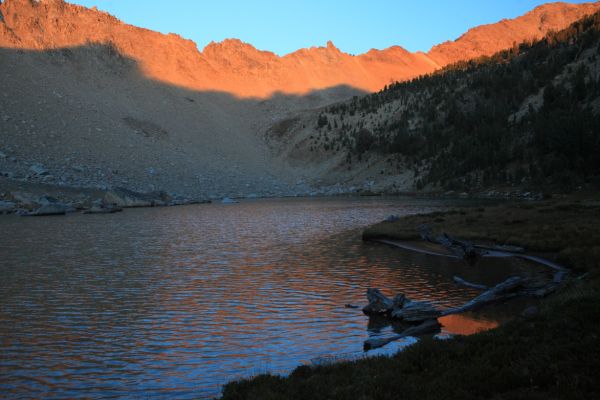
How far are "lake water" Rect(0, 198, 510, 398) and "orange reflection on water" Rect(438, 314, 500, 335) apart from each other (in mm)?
95

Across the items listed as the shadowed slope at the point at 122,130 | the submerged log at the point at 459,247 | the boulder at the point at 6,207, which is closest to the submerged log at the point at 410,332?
the submerged log at the point at 459,247

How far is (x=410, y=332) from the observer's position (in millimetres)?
15641

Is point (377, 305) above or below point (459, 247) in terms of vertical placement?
below

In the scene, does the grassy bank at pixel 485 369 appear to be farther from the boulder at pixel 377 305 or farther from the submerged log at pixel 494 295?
the boulder at pixel 377 305

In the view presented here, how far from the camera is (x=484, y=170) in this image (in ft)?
273

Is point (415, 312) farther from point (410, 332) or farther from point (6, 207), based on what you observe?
point (6, 207)

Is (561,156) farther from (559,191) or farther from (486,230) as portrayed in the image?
(486,230)

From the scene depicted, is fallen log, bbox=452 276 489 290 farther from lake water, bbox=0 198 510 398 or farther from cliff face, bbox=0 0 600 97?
cliff face, bbox=0 0 600 97

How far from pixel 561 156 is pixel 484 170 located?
17554 mm

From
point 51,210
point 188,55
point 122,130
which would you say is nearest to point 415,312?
point 51,210

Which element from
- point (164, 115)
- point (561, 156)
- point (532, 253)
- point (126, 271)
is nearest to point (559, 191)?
point (561, 156)

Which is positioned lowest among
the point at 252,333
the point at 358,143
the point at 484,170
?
the point at 252,333

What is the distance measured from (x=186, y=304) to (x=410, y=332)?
8937 mm

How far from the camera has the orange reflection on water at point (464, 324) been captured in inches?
609
